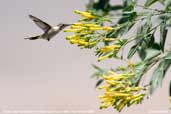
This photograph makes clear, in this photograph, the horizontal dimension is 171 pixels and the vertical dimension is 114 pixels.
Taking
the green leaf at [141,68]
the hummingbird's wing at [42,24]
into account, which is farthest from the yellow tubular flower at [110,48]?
the hummingbird's wing at [42,24]

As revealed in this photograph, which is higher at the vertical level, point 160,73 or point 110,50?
point 110,50

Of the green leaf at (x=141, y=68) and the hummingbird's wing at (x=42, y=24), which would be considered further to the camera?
the hummingbird's wing at (x=42, y=24)

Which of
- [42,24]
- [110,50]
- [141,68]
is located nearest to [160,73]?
[141,68]

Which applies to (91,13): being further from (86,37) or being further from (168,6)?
(168,6)

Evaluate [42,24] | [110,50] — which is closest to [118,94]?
[110,50]

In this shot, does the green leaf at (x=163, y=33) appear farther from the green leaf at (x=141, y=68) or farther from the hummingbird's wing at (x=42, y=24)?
the hummingbird's wing at (x=42, y=24)

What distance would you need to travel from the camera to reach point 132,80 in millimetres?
2176

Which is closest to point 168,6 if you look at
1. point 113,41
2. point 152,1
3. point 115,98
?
point 152,1

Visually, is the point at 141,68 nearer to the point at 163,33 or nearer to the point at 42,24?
the point at 163,33

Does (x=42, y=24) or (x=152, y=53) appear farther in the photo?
(x=42, y=24)

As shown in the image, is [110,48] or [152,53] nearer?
[110,48]

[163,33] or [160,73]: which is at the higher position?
[163,33]

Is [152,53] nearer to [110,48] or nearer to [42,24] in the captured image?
[110,48]

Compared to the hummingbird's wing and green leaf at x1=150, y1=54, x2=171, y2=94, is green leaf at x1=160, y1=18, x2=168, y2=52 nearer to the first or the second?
green leaf at x1=150, y1=54, x2=171, y2=94
